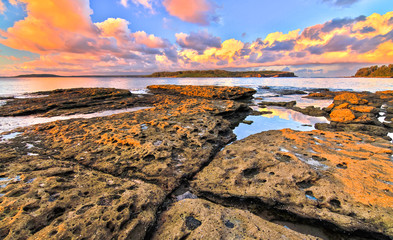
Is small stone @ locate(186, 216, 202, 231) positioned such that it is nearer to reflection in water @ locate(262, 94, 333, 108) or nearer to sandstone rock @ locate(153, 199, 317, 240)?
sandstone rock @ locate(153, 199, 317, 240)

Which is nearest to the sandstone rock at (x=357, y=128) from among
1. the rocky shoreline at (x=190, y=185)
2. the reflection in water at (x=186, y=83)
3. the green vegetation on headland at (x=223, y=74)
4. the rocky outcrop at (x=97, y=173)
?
the rocky shoreline at (x=190, y=185)

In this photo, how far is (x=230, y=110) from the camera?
477 inches

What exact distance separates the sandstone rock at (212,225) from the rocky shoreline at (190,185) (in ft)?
0.06

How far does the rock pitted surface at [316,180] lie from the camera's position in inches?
129

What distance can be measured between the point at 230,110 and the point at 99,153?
879 cm

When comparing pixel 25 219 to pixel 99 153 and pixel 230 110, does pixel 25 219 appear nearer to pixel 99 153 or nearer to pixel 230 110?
pixel 99 153

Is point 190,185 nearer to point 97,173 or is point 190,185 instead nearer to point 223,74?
point 97,173

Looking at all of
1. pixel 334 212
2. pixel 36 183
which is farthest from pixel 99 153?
pixel 334 212

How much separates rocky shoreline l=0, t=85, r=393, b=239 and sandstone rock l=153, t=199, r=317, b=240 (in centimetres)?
2

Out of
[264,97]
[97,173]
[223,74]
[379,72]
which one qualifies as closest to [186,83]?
[264,97]

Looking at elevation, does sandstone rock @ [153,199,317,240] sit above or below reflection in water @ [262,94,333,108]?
above

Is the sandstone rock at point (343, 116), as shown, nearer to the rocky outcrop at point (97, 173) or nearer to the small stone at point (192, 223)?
the rocky outcrop at point (97, 173)

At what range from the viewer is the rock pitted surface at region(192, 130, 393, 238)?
327 centimetres

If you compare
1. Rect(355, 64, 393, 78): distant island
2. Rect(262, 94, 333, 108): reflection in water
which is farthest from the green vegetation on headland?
Rect(262, 94, 333, 108): reflection in water
